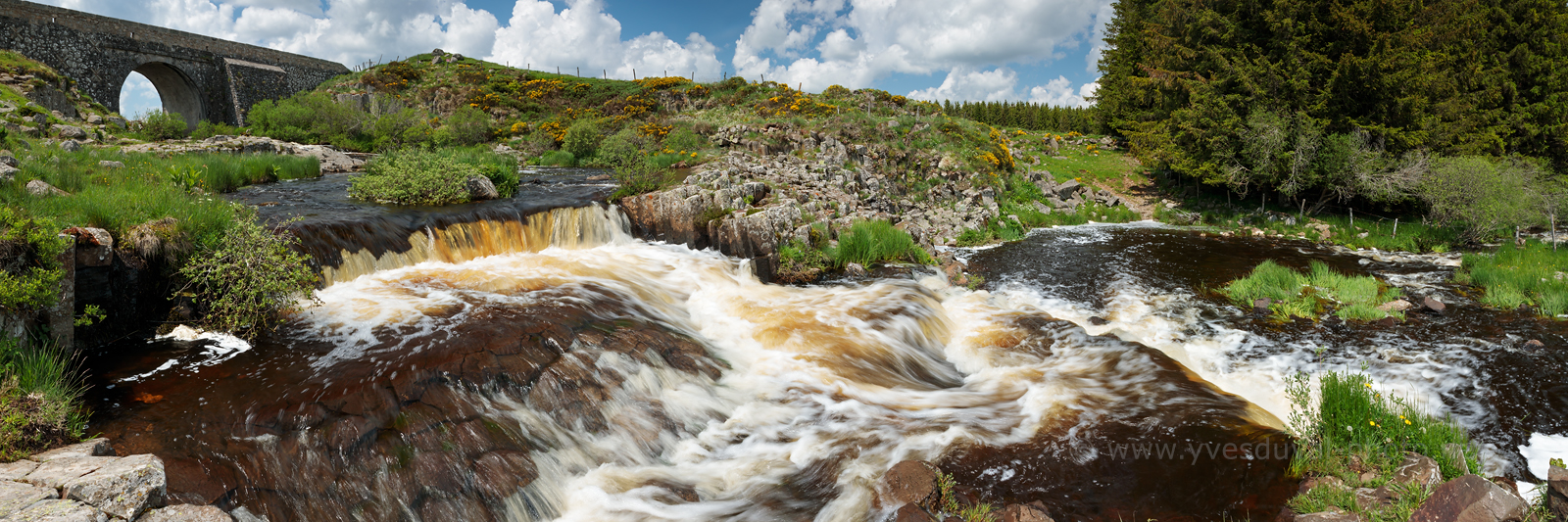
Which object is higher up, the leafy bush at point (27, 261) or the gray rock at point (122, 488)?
the leafy bush at point (27, 261)

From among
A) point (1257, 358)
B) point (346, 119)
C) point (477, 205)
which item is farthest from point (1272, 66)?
point (346, 119)

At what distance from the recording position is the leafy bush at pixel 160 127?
25328mm

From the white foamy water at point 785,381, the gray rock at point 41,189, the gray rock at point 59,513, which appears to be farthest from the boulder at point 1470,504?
the gray rock at point 41,189

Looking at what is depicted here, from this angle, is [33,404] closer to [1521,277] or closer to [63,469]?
[63,469]

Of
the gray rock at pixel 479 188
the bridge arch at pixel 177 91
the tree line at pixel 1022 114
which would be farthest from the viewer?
the tree line at pixel 1022 114

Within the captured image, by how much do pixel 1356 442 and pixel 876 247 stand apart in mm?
9678

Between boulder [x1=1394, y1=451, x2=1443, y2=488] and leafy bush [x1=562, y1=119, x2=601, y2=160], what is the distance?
2977cm

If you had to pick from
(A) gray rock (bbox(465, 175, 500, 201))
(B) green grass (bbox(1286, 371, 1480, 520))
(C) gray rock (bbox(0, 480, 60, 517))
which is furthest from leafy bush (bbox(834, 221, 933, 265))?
(C) gray rock (bbox(0, 480, 60, 517))

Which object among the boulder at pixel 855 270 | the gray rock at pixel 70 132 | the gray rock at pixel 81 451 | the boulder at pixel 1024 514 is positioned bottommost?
the boulder at pixel 1024 514

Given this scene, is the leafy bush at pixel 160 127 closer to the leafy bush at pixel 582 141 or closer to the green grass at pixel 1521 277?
the leafy bush at pixel 582 141

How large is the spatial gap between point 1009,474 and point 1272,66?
78.4 feet

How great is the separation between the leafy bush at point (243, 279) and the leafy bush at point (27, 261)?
4.86 feet

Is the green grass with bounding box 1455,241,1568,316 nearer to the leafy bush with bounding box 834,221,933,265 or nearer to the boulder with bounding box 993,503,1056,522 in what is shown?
the leafy bush with bounding box 834,221,933,265

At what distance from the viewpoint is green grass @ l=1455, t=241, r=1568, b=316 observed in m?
11.3
